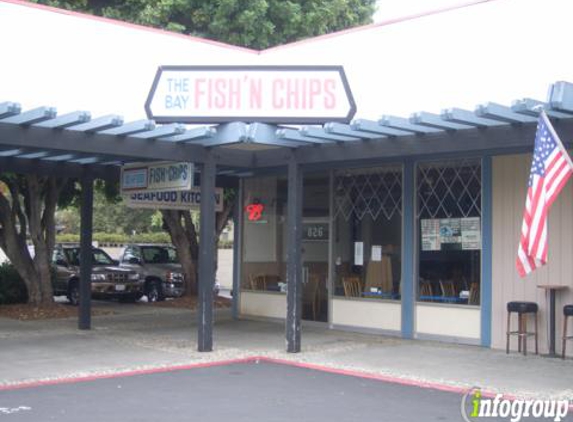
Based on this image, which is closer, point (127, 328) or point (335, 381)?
point (335, 381)

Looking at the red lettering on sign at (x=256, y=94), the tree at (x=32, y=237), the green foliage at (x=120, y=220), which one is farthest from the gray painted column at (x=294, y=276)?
the green foliage at (x=120, y=220)

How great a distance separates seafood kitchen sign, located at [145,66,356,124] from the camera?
1160 centimetres

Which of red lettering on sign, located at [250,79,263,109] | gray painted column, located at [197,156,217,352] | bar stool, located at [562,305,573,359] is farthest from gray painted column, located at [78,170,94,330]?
bar stool, located at [562,305,573,359]

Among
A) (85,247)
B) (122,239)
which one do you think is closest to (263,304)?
(85,247)

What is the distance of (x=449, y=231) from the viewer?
43.6ft

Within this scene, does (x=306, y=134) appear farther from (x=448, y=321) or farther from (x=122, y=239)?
(x=122, y=239)

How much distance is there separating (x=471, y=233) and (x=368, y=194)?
2.22m

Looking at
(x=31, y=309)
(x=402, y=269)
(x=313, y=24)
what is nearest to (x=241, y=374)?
(x=402, y=269)

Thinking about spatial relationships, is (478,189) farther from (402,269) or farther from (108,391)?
(108,391)

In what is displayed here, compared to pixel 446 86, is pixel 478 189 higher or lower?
lower

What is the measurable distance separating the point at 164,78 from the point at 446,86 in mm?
4794

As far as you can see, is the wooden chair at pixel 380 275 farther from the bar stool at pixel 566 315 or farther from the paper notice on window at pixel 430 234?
the bar stool at pixel 566 315

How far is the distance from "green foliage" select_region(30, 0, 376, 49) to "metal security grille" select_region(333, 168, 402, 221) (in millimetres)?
6254

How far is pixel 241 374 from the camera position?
10.4 m
